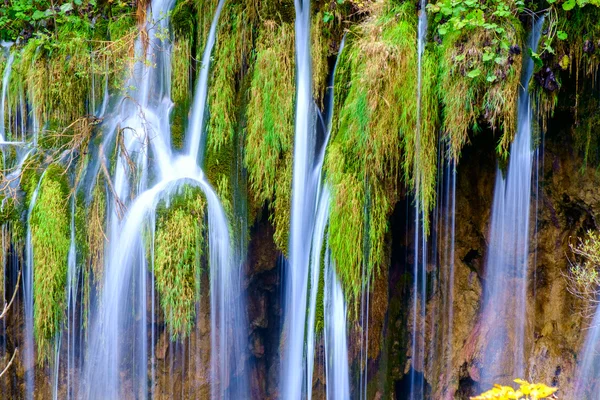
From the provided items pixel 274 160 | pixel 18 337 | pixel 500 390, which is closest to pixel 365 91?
pixel 274 160

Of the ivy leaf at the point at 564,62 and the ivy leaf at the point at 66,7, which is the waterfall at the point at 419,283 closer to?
the ivy leaf at the point at 564,62

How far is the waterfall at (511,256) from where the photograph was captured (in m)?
4.78

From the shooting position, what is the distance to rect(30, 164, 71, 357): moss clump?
5508 mm

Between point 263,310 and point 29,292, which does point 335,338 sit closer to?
point 263,310

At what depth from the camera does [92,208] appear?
552cm

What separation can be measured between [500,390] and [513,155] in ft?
9.08

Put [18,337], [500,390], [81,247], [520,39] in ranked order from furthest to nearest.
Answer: [18,337]
[81,247]
[520,39]
[500,390]

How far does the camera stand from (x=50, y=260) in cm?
552

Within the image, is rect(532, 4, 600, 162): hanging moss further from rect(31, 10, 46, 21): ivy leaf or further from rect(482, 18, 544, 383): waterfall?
rect(31, 10, 46, 21): ivy leaf

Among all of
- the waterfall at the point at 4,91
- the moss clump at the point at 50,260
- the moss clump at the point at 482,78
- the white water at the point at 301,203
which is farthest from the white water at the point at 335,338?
the waterfall at the point at 4,91

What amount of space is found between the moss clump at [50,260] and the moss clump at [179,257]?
1096mm

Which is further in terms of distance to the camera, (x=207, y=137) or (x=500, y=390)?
(x=207, y=137)

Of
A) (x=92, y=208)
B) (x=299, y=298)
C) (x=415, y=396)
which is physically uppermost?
(x=92, y=208)

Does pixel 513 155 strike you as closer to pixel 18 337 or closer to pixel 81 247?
pixel 81 247
